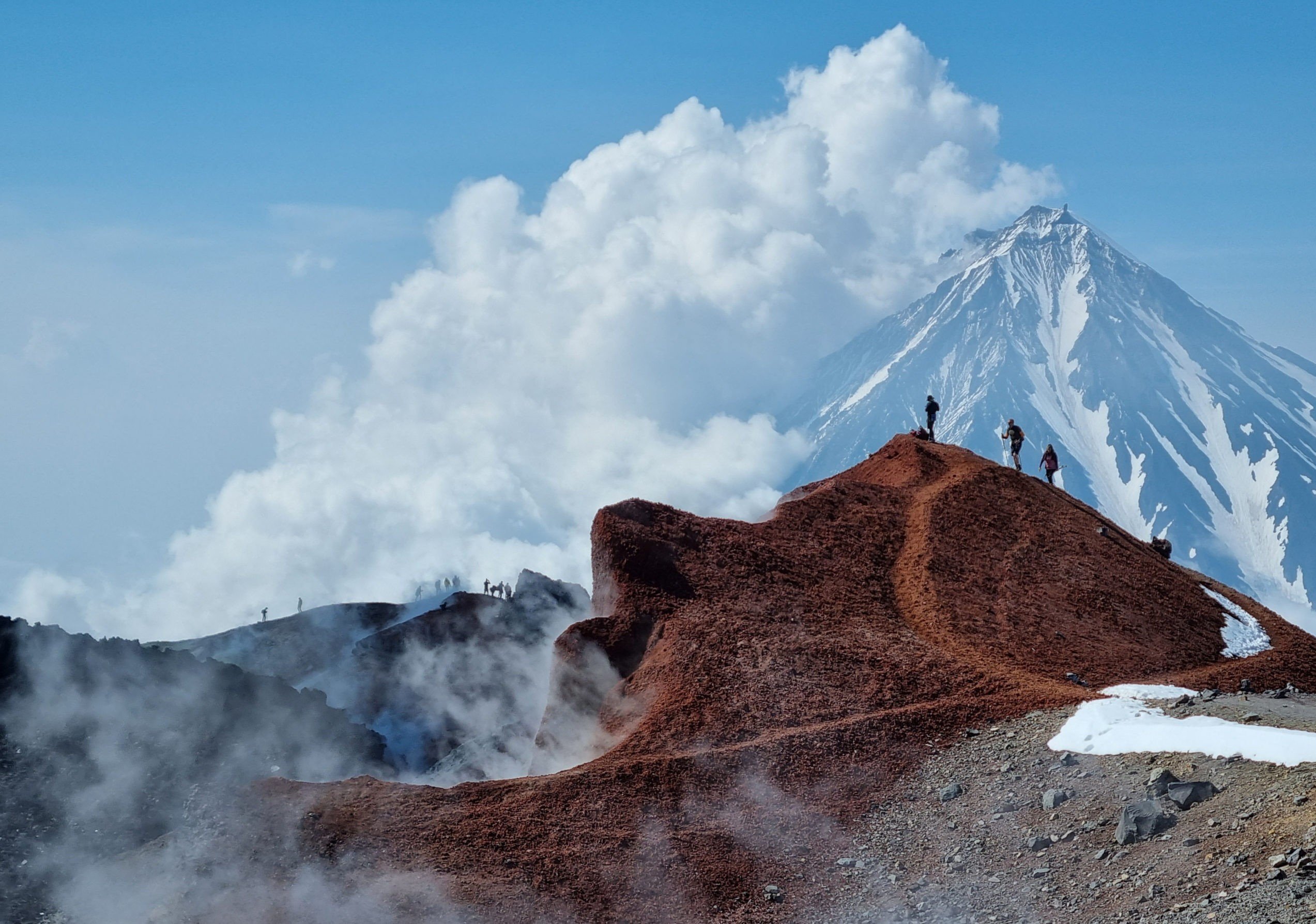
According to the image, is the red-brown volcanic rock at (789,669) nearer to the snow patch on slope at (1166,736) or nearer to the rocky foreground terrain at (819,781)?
the rocky foreground terrain at (819,781)

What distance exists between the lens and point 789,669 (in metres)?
21.6

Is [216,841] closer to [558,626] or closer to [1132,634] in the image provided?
[1132,634]

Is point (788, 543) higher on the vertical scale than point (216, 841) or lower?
higher

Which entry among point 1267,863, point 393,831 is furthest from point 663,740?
point 1267,863

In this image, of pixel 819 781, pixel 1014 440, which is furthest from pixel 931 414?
pixel 819 781

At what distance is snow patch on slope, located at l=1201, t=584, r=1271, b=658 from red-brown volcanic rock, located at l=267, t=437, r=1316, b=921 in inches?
10.9

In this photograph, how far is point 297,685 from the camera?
40.3 metres

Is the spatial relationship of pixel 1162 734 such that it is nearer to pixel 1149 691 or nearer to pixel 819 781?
pixel 1149 691

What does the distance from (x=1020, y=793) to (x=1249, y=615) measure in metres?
13.7

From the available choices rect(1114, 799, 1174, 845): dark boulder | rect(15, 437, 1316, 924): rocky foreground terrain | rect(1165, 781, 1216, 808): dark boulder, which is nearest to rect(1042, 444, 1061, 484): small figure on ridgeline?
rect(15, 437, 1316, 924): rocky foreground terrain

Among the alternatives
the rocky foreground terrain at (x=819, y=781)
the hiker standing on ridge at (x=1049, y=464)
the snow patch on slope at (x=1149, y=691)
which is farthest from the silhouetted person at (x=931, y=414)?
the snow patch on slope at (x=1149, y=691)

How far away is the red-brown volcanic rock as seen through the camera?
16.9 meters

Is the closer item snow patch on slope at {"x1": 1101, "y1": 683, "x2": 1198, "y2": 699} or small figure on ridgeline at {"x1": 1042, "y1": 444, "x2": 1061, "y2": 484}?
snow patch on slope at {"x1": 1101, "y1": 683, "x2": 1198, "y2": 699}

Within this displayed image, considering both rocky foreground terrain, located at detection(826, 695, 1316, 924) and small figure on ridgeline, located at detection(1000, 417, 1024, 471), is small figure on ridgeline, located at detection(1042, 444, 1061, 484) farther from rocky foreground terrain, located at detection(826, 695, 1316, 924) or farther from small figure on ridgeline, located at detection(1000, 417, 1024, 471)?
rocky foreground terrain, located at detection(826, 695, 1316, 924)
